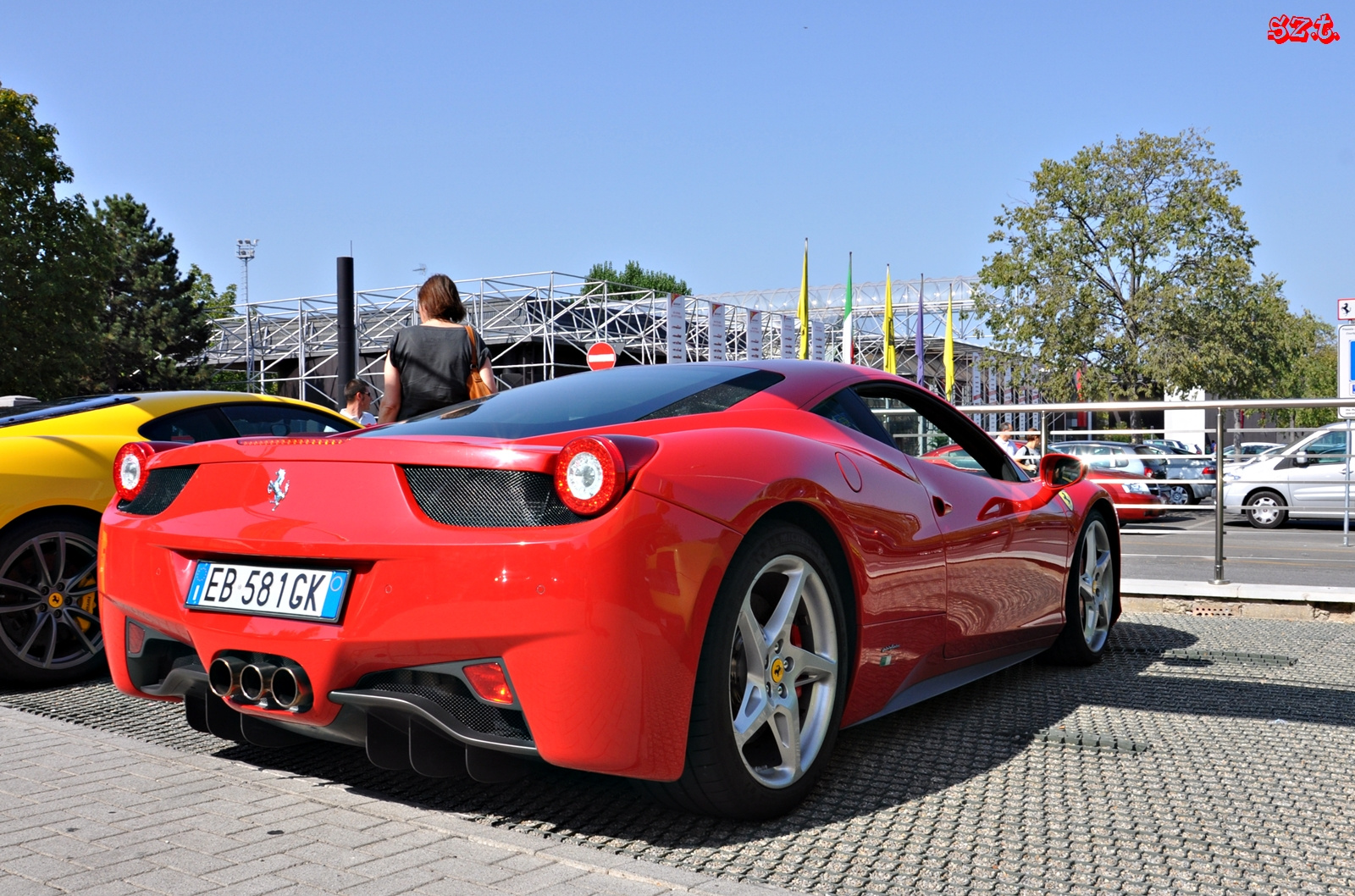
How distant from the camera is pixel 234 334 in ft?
158

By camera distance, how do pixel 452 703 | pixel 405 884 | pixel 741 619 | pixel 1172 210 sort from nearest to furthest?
1. pixel 405 884
2. pixel 452 703
3. pixel 741 619
4. pixel 1172 210

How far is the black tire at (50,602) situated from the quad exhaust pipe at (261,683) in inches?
98.9

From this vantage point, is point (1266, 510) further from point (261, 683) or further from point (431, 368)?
point (261, 683)

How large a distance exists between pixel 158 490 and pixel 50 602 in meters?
2.15

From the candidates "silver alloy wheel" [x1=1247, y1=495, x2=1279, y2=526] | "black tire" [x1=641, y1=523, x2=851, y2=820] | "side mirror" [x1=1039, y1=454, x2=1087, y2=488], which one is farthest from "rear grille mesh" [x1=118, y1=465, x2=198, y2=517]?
"silver alloy wheel" [x1=1247, y1=495, x2=1279, y2=526]

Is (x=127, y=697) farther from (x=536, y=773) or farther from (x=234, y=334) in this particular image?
(x=234, y=334)

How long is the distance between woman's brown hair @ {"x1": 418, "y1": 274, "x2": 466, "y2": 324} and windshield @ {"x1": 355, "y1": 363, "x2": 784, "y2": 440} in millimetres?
1970

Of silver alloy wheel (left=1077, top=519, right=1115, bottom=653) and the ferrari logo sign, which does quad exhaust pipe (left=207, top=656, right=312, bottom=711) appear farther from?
the ferrari logo sign

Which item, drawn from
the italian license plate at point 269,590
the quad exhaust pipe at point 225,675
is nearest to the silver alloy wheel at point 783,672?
the italian license plate at point 269,590

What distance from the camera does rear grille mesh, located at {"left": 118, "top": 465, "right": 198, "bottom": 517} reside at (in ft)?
11.8

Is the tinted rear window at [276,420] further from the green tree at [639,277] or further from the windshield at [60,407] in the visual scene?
the green tree at [639,277]

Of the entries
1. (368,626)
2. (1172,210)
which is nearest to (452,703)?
(368,626)

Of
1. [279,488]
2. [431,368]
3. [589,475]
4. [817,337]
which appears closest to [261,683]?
[279,488]

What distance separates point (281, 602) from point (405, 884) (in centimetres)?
84
